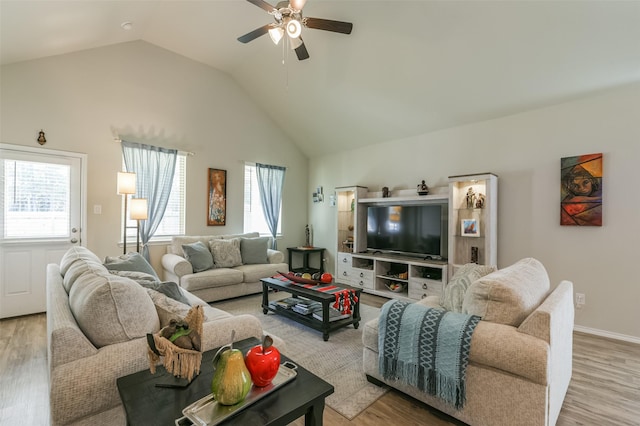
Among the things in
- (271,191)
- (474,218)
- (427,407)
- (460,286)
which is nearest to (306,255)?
(271,191)

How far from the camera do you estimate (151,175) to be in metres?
4.59

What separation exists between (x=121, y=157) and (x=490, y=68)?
4894 millimetres

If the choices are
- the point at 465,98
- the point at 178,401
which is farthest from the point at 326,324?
the point at 465,98

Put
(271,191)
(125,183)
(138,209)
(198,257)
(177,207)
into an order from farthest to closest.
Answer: (271,191) < (177,207) < (198,257) < (138,209) < (125,183)

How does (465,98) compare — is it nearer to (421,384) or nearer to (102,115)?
(421,384)

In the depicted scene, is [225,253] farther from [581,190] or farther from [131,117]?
[581,190]

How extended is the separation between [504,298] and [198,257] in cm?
380

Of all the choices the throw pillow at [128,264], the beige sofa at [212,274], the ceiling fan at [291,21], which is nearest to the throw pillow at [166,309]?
the throw pillow at [128,264]

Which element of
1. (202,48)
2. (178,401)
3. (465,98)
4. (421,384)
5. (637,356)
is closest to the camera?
(178,401)

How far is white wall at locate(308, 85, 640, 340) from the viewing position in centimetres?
312

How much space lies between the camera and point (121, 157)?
439 centimetres

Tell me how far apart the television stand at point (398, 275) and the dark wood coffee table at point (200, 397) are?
318 centimetres

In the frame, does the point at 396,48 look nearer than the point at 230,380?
No

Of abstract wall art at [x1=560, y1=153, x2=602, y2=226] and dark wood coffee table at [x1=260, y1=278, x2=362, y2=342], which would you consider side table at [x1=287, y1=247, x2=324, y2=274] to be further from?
abstract wall art at [x1=560, y1=153, x2=602, y2=226]
